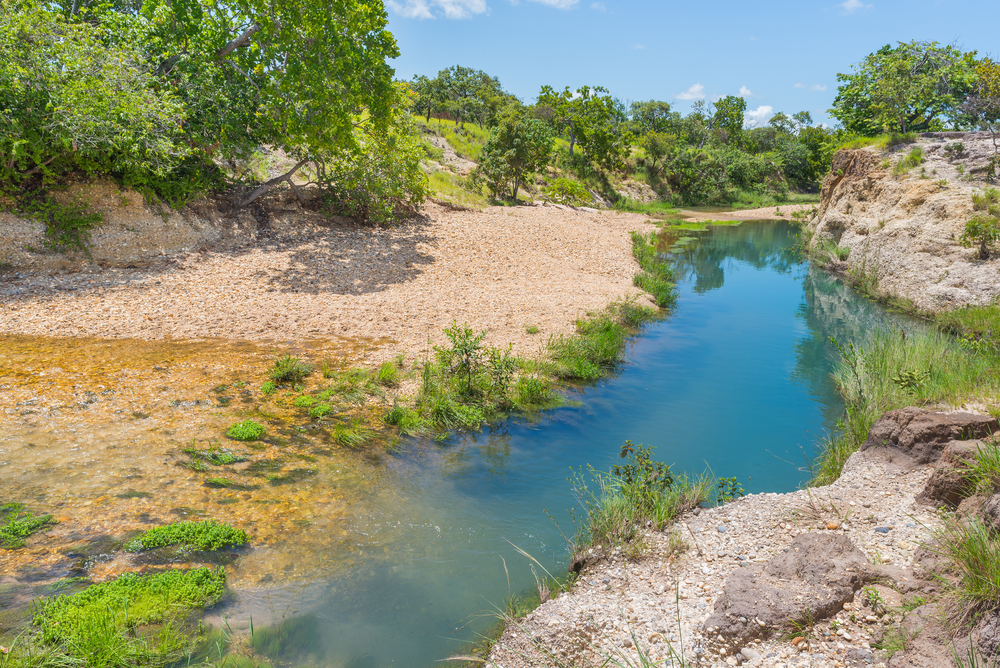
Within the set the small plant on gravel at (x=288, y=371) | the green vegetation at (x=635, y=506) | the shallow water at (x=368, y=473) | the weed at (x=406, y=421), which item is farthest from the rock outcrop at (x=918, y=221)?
the small plant on gravel at (x=288, y=371)

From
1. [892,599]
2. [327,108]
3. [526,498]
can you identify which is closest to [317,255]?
[327,108]

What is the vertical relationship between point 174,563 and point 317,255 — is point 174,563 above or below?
below

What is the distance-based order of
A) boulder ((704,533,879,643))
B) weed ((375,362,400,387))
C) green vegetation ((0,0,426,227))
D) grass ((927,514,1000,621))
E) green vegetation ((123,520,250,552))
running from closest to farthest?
grass ((927,514,1000,621))
boulder ((704,533,879,643))
green vegetation ((123,520,250,552))
weed ((375,362,400,387))
green vegetation ((0,0,426,227))

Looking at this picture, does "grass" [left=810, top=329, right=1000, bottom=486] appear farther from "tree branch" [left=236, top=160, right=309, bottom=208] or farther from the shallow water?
"tree branch" [left=236, top=160, right=309, bottom=208]

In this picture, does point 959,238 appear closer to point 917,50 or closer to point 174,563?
point 917,50

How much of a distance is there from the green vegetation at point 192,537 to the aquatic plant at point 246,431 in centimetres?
192

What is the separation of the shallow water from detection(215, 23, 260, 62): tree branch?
1010 cm

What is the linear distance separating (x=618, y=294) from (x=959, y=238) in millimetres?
9162

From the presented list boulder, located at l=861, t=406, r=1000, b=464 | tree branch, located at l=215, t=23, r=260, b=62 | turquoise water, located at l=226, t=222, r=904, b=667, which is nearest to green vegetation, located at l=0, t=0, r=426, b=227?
tree branch, located at l=215, t=23, r=260, b=62

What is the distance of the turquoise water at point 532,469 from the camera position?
481cm

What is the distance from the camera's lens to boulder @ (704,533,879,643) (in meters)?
4.06

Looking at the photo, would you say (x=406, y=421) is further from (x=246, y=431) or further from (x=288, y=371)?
(x=288, y=371)

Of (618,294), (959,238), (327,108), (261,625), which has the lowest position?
(261,625)

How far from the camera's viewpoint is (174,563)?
16.7 ft
